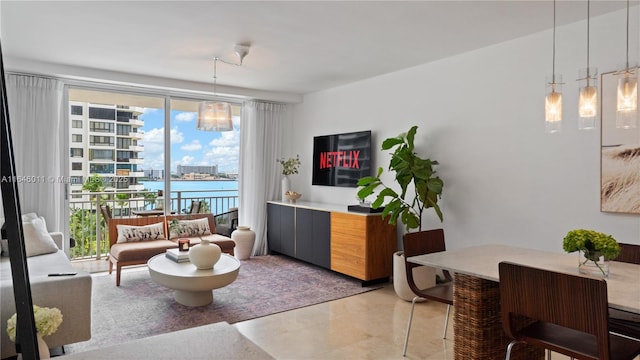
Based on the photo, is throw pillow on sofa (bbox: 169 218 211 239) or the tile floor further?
throw pillow on sofa (bbox: 169 218 211 239)

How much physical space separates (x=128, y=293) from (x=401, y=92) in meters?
3.71

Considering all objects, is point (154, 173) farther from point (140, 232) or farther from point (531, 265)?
point (531, 265)

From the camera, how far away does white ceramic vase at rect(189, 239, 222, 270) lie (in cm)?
373

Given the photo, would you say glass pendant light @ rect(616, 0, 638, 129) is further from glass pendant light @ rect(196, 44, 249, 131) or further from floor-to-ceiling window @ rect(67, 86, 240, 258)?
floor-to-ceiling window @ rect(67, 86, 240, 258)

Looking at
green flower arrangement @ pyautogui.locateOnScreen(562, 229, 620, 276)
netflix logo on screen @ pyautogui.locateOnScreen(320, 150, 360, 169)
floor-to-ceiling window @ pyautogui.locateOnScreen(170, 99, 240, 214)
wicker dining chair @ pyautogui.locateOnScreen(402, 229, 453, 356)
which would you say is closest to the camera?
green flower arrangement @ pyautogui.locateOnScreen(562, 229, 620, 276)

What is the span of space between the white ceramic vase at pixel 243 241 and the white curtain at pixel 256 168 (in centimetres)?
36

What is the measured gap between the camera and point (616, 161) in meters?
3.00

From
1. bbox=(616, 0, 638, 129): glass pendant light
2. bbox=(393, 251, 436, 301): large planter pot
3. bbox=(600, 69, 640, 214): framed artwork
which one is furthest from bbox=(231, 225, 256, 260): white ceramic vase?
bbox=(616, 0, 638, 129): glass pendant light

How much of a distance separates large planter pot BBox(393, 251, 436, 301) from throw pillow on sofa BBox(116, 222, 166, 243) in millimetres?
2940

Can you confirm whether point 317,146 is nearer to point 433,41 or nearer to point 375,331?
point 433,41

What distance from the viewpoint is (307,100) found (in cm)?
638

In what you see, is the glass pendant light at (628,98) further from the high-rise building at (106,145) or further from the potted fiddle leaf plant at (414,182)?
the high-rise building at (106,145)

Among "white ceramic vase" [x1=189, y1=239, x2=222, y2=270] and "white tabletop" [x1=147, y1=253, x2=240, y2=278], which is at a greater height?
"white ceramic vase" [x1=189, y1=239, x2=222, y2=270]

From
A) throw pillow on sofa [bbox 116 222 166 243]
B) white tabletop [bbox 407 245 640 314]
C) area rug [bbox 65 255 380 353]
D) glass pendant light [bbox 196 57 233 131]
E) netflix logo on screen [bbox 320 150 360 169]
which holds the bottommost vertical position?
area rug [bbox 65 255 380 353]
